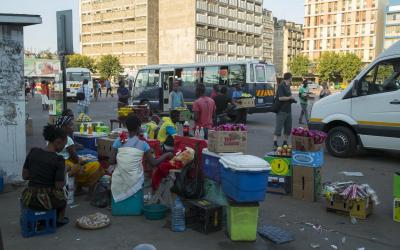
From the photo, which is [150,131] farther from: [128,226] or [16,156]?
[128,226]

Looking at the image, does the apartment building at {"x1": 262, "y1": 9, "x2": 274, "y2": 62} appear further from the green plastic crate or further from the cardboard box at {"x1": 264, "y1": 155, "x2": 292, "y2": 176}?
the green plastic crate

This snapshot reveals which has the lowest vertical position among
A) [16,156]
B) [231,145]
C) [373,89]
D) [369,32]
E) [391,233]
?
[391,233]

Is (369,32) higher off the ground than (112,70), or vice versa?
(369,32)

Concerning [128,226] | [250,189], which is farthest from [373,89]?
[128,226]

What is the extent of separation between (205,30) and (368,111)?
9058 cm

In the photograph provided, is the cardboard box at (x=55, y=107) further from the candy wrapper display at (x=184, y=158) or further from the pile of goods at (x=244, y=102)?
the candy wrapper display at (x=184, y=158)

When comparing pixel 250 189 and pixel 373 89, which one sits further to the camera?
pixel 373 89

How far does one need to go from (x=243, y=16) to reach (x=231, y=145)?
4174 inches

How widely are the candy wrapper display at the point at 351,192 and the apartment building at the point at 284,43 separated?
450ft

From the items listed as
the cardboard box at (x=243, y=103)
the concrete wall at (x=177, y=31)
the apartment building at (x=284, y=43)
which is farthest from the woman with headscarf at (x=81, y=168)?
the apartment building at (x=284, y=43)

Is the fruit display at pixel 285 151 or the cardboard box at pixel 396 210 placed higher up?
the fruit display at pixel 285 151

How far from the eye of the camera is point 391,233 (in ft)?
18.0

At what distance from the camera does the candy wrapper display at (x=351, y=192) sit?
5.93 m

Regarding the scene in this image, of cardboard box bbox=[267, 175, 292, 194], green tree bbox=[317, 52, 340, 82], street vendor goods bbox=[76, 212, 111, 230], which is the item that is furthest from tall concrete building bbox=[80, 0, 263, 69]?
street vendor goods bbox=[76, 212, 111, 230]
